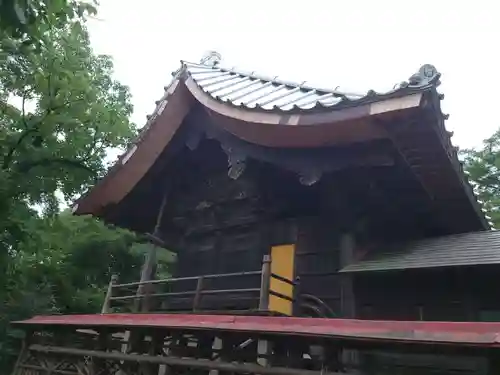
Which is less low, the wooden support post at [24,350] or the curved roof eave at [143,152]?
the curved roof eave at [143,152]

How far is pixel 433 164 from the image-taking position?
19.4ft

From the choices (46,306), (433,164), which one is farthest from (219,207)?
(46,306)

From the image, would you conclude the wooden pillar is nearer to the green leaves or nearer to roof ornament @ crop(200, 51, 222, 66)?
roof ornament @ crop(200, 51, 222, 66)

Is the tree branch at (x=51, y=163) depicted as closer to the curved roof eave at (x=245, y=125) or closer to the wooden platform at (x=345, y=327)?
the curved roof eave at (x=245, y=125)

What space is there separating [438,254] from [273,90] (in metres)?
3.63

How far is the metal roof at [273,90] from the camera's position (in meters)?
4.84

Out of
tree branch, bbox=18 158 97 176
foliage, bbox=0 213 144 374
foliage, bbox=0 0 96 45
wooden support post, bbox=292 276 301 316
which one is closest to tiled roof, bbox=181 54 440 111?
wooden support post, bbox=292 276 301 316

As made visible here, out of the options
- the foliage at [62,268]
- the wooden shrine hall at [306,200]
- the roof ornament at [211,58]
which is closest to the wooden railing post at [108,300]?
the wooden shrine hall at [306,200]

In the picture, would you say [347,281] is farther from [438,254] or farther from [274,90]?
[274,90]

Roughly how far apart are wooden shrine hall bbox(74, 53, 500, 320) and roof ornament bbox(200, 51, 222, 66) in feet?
2.73

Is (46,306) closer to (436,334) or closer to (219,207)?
(219,207)

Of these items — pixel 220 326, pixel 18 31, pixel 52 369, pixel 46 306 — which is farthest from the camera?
pixel 46 306

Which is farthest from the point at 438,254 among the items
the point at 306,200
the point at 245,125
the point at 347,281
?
the point at 245,125

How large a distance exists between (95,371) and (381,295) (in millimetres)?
3986
